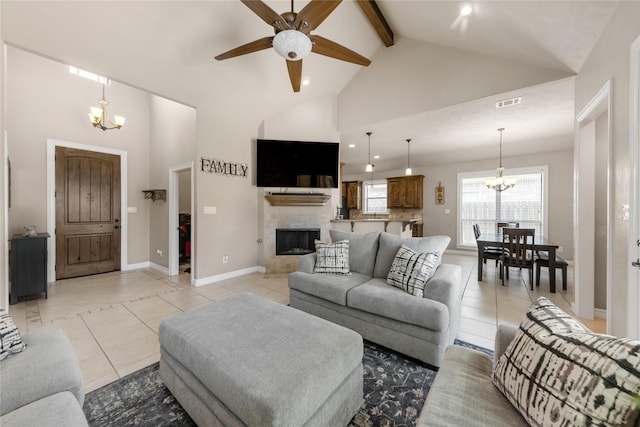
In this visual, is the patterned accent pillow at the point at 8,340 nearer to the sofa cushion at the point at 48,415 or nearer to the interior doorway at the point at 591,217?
the sofa cushion at the point at 48,415

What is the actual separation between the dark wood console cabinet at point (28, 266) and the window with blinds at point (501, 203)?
836 cm

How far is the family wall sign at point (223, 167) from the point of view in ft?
13.1

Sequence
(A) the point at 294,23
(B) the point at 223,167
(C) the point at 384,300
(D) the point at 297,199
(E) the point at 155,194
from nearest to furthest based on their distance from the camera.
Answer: (C) the point at 384,300 < (A) the point at 294,23 < (B) the point at 223,167 < (D) the point at 297,199 < (E) the point at 155,194

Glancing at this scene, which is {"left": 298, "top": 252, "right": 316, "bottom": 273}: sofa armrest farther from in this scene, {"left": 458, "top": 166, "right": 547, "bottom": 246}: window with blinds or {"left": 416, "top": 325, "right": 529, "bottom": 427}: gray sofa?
{"left": 458, "top": 166, "right": 547, "bottom": 246}: window with blinds

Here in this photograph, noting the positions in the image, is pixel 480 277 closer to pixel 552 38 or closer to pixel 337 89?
pixel 552 38

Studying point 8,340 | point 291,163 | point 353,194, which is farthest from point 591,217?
point 353,194

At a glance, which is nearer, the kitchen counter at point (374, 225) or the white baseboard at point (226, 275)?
the white baseboard at point (226, 275)

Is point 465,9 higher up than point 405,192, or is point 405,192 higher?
point 465,9

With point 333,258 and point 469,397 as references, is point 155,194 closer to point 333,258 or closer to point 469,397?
point 333,258

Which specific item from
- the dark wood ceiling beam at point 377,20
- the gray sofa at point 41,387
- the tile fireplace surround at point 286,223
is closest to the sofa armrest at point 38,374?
the gray sofa at point 41,387

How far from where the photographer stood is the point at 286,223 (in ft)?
15.6

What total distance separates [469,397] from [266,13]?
9.58 feet

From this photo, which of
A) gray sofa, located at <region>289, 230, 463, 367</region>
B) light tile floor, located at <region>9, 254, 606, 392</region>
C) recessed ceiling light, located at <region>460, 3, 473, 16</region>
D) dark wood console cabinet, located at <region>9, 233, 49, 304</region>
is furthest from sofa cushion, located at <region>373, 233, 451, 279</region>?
dark wood console cabinet, located at <region>9, 233, 49, 304</region>

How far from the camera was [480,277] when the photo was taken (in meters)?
4.16
